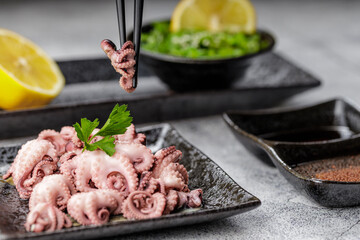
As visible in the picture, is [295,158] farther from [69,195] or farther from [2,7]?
[2,7]

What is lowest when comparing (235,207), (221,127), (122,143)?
(221,127)

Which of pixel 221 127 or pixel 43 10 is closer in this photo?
pixel 221 127

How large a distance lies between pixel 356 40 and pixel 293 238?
3357 mm

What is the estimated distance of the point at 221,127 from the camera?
318 centimetres

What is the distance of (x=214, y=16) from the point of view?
3.91 m

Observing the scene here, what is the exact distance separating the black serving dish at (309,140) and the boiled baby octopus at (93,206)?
80 centimetres

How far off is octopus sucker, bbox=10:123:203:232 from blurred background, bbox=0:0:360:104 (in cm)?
176

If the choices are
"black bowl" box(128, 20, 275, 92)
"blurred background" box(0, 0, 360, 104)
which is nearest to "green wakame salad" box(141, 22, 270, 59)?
"black bowl" box(128, 20, 275, 92)

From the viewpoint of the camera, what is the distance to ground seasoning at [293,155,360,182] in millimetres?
2320

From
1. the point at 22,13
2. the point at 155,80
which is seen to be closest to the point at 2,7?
the point at 22,13

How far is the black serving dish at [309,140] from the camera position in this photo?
216 cm

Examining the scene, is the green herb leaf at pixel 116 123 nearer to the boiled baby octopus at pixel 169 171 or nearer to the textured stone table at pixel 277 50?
the boiled baby octopus at pixel 169 171

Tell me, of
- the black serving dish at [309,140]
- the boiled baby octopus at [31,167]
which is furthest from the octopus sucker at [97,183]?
the black serving dish at [309,140]

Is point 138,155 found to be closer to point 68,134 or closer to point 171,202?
point 171,202
